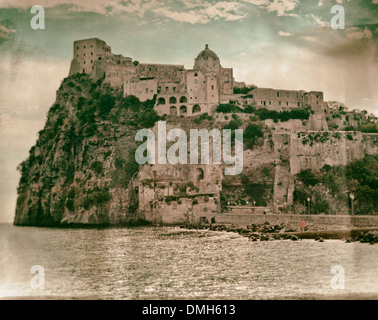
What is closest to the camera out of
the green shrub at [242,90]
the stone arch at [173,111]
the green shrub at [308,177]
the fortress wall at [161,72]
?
the green shrub at [308,177]

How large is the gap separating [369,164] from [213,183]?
9.41 metres

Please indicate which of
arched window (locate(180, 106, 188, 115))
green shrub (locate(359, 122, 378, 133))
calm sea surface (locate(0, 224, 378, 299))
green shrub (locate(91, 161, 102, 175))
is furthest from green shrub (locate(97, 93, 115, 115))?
green shrub (locate(359, 122, 378, 133))

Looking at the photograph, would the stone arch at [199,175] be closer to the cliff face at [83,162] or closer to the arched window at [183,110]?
the cliff face at [83,162]

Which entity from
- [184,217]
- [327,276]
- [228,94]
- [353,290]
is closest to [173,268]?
[327,276]

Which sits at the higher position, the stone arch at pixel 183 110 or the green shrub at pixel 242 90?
the green shrub at pixel 242 90

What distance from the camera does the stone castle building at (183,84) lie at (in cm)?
3322

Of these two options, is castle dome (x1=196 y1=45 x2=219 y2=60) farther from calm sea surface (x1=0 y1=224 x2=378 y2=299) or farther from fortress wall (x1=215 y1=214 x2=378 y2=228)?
calm sea surface (x1=0 y1=224 x2=378 y2=299)

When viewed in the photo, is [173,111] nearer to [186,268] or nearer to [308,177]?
[308,177]

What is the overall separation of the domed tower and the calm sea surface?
17.6 metres

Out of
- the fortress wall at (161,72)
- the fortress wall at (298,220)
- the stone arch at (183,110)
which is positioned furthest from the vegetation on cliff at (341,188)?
the fortress wall at (161,72)

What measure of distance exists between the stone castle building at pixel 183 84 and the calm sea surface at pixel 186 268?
1591cm

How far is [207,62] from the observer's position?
33625 millimetres

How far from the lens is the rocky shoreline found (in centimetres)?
1714

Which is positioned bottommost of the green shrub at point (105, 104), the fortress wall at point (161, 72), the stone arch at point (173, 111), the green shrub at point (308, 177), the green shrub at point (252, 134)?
the green shrub at point (308, 177)
